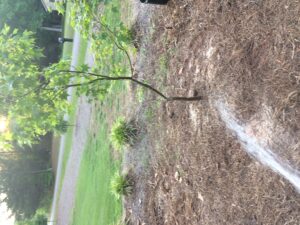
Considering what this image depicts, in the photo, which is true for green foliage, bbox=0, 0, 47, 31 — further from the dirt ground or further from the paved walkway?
the dirt ground

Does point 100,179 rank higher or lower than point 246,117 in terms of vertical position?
higher

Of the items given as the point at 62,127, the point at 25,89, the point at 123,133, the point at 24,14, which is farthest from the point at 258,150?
the point at 24,14

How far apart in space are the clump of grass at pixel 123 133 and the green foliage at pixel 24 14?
56.9 feet

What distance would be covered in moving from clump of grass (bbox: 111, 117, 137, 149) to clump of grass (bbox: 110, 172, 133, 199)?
609mm

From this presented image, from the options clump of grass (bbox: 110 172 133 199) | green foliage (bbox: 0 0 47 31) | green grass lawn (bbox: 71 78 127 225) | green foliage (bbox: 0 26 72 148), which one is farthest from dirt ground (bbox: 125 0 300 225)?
green foliage (bbox: 0 0 47 31)

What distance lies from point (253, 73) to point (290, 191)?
1.23m

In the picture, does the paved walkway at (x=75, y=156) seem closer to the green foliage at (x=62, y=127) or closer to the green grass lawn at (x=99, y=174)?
the green foliage at (x=62, y=127)

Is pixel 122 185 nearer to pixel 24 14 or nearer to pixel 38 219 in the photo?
pixel 24 14

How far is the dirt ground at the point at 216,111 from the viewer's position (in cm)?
386

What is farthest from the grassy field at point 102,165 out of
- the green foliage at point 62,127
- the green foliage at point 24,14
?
the green foliage at point 24,14

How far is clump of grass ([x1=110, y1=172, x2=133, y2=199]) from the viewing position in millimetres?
7301

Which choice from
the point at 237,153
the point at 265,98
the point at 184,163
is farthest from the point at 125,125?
the point at 265,98

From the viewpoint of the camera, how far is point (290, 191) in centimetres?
373

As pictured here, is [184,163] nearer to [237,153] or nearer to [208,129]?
[208,129]
